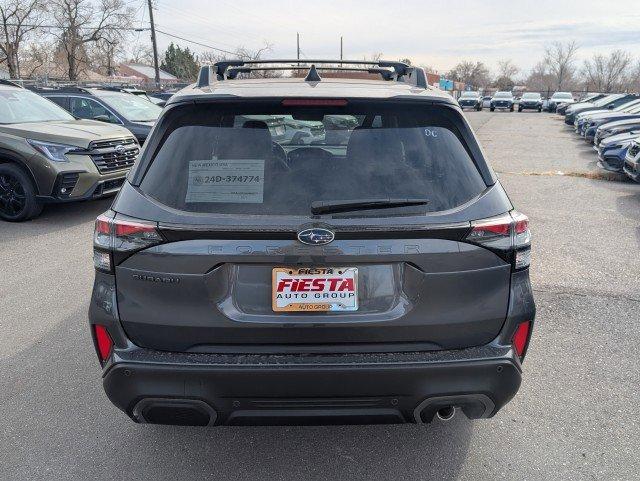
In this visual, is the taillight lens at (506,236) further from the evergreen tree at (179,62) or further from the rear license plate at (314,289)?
the evergreen tree at (179,62)

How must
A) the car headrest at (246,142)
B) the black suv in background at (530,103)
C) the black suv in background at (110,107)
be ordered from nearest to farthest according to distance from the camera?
1. the car headrest at (246,142)
2. the black suv in background at (110,107)
3. the black suv in background at (530,103)

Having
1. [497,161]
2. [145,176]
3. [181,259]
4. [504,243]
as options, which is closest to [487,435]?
[504,243]

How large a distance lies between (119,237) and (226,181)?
503 millimetres

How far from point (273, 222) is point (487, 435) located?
1.76m

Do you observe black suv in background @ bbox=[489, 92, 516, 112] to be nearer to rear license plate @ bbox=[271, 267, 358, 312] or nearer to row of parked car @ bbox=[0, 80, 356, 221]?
row of parked car @ bbox=[0, 80, 356, 221]

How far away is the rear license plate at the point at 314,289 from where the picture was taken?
2125 mm

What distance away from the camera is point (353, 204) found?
2141 mm

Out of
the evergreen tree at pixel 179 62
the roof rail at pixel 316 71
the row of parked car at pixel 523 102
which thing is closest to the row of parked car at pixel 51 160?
the roof rail at pixel 316 71

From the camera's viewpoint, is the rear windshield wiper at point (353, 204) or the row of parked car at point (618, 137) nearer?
the rear windshield wiper at point (353, 204)

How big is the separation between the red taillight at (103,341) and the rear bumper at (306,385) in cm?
7

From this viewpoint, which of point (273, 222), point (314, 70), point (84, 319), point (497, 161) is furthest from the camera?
point (497, 161)

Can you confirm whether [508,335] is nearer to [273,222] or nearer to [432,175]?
[432,175]

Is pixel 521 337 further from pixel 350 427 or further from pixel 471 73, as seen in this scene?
pixel 471 73

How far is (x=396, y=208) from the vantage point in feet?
7.09
